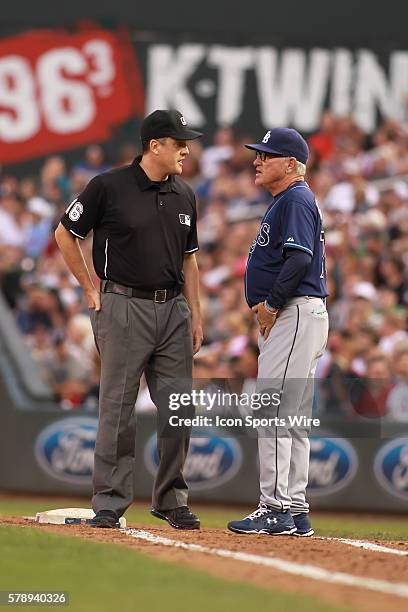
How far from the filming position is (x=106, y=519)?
6371 millimetres

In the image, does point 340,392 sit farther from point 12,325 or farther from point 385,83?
point 385,83

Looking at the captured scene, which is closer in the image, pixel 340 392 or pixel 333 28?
pixel 340 392

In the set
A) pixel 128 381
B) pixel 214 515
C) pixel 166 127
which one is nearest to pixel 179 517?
pixel 128 381

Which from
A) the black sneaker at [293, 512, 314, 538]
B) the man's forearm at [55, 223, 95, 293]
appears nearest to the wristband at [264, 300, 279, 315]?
the man's forearm at [55, 223, 95, 293]

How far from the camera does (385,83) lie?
18.5 metres

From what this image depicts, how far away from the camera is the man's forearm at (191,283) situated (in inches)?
264

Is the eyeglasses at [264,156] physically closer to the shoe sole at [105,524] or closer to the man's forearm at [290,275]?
the man's forearm at [290,275]

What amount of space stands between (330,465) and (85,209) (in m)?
5.44

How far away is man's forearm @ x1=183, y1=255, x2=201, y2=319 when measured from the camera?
6707 mm

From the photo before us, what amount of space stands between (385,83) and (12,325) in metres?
8.47

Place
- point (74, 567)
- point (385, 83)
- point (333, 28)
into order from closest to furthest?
point (74, 567) → point (385, 83) → point (333, 28)

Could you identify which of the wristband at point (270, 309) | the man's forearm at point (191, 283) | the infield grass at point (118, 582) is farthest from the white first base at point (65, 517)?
the wristband at point (270, 309)

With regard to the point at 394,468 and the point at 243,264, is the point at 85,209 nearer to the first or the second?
the point at 394,468

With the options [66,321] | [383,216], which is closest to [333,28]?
[383,216]
